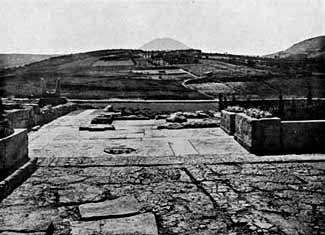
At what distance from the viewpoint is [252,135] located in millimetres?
8188

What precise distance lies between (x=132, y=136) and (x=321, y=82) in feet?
117

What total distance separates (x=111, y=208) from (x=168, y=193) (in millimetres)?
926

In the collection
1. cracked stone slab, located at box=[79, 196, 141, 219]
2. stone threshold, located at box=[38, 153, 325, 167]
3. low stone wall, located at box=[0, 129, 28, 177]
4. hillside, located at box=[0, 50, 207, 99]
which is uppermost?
hillside, located at box=[0, 50, 207, 99]

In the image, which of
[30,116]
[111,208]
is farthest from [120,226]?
[30,116]

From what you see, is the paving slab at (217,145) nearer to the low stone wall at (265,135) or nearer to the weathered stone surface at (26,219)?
the low stone wall at (265,135)

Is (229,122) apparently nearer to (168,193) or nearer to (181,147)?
(181,147)

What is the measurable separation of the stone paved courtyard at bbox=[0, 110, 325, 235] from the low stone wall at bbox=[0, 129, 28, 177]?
32 centimetres

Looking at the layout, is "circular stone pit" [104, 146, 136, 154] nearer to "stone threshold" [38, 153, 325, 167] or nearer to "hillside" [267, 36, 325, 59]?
"stone threshold" [38, 153, 325, 167]

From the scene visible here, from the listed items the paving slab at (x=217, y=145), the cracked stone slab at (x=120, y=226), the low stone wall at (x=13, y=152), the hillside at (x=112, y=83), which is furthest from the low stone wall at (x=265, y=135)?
the hillside at (x=112, y=83)

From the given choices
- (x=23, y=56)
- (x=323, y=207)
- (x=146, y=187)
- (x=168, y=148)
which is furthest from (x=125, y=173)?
(x=23, y=56)

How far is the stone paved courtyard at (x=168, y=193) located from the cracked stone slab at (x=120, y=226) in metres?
0.01

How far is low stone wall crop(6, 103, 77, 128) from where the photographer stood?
10711 millimetres

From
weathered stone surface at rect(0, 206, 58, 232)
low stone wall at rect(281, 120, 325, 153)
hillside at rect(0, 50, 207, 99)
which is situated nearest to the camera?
weathered stone surface at rect(0, 206, 58, 232)

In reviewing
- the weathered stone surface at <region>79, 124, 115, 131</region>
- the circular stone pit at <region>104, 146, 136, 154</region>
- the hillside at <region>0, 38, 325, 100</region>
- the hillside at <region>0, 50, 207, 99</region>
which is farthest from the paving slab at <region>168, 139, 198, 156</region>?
the hillside at <region>0, 50, 207, 99</region>
